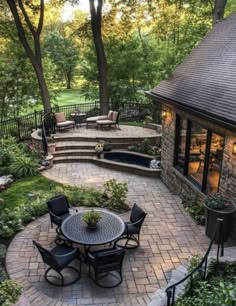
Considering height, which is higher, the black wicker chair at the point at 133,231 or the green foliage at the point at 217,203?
the green foliage at the point at 217,203

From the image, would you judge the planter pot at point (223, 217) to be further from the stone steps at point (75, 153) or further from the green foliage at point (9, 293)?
the stone steps at point (75, 153)

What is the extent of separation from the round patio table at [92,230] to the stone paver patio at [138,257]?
0.55 m

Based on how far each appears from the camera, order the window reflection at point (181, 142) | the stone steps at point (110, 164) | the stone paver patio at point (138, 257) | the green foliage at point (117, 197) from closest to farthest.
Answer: the stone paver patio at point (138, 257), the green foliage at point (117, 197), the window reflection at point (181, 142), the stone steps at point (110, 164)

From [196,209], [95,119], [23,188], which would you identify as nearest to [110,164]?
[23,188]

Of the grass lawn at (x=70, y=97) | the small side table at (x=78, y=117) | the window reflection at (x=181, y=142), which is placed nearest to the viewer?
the window reflection at (x=181, y=142)

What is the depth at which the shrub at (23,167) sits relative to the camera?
9.48 meters

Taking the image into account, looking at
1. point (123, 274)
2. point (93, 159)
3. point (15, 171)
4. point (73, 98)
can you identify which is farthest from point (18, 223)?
point (73, 98)

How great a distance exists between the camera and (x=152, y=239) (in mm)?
6234

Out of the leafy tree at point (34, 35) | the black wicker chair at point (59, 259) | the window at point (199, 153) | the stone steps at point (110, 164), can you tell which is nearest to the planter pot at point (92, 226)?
the black wicker chair at point (59, 259)

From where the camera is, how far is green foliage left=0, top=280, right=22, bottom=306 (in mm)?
3838

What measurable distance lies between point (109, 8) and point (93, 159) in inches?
392

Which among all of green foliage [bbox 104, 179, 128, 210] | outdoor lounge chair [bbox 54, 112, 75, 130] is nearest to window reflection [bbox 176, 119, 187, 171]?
green foliage [bbox 104, 179, 128, 210]

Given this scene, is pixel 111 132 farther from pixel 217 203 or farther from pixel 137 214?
pixel 217 203

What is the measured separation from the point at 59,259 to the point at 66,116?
13293 millimetres
